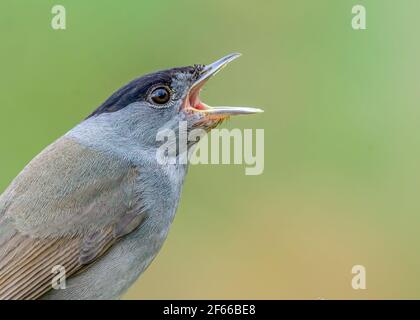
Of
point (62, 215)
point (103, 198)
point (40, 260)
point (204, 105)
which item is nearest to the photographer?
point (40, 260)

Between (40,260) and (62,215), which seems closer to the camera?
(40,260)

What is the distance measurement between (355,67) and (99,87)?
2.46m

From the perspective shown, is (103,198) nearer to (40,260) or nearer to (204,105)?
(40,260)

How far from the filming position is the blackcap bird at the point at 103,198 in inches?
218

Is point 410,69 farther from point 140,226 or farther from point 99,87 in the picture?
point 140,226

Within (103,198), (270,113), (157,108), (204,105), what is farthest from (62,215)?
(270,113)

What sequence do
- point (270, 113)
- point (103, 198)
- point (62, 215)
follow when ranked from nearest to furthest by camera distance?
1. point (62, 215)
2. point (103, 198)
3. point (270, 113)

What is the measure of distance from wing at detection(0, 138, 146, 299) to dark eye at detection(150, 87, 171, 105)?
0.49 meters

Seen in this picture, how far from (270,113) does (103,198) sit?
3.72 meters

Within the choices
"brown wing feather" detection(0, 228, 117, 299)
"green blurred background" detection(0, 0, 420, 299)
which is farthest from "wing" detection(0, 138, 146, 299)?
"green blurred background" detection(0, 0, 420, 299)

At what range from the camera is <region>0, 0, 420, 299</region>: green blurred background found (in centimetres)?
835

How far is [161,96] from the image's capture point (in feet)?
20.2

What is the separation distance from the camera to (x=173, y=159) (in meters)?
6.00

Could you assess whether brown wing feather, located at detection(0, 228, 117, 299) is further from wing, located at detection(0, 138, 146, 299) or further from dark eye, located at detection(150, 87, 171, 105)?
dark eye, located at detection(150, 87, 171, 105)
